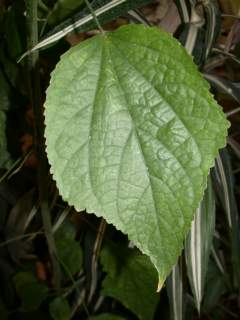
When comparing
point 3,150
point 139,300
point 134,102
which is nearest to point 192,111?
point 134,102

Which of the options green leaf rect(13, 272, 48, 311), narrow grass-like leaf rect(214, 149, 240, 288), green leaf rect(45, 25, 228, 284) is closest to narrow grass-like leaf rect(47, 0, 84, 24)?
green leaf rect(45, 25, 228, 284)

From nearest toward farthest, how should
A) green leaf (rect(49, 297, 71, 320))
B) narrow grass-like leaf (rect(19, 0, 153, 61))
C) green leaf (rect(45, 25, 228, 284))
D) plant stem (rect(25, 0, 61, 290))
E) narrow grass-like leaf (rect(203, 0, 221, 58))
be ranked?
green leaf (rect(45, 25, 228, 284))
plant stem (rect(25, 0, 61, 290))
narrow grass-like leaf (rect(19, 0, 153, 61))
narrow grass-like leaf (rect(203, 0, 221, 58))
green leaf (rect(49, 297, 71, 320))

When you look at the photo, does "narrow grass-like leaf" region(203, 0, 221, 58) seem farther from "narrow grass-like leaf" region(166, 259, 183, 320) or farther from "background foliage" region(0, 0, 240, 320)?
"narrow grass-like leaf" region(166, 259, 183, 320)

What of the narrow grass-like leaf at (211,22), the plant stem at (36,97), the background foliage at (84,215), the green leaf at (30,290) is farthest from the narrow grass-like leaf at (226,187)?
the green leaf at (30,290)

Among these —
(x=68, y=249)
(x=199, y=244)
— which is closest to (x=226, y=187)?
(x=199, y=244)

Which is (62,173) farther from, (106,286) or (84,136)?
(106,286)

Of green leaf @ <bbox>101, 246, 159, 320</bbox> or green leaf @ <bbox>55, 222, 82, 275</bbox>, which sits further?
green leaf @ <bbox>55, 222, 82, 275</bbox>

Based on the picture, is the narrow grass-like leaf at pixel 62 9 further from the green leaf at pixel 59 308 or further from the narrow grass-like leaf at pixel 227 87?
the green leaf at pixel 59 308
